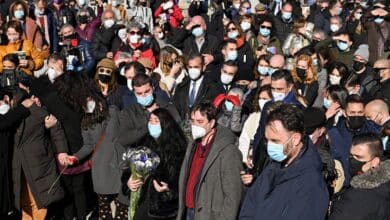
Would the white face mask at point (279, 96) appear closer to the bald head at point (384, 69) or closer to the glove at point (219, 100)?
the glove at point (219, 100)

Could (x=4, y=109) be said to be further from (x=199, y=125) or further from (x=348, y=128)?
(x=348, y=128)

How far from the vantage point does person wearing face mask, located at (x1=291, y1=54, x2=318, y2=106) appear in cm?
949

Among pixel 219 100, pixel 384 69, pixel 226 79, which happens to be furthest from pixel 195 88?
pixel 384 69

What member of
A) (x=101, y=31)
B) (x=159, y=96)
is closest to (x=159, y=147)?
(x=159, y=96)

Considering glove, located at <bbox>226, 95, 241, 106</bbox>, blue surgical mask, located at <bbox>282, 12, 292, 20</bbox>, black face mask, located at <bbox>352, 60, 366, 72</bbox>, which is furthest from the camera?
blue surgical mask, located at <bbox>282, 12, 292, 20</bbox>

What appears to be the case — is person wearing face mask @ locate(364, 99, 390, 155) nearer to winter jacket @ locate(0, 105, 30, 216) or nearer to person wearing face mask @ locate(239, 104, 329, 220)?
person wearing face mask @ locate(239, 104, 329, 220)

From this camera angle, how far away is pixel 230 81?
910cm

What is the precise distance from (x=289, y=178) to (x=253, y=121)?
10.4 ft

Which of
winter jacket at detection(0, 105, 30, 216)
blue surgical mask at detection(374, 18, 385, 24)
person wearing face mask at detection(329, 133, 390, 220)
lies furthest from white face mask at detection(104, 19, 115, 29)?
person wearing face mask at detection(329, 133, 390, 220)

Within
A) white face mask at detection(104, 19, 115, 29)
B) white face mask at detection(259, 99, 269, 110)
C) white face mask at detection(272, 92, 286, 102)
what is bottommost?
white face mask at detection(259, 99, 269, 110)

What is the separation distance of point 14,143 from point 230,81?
319cm

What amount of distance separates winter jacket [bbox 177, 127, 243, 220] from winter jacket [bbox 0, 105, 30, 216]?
230 cm

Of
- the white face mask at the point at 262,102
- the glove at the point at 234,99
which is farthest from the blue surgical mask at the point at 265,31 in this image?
the white face mask at the point at 262,102

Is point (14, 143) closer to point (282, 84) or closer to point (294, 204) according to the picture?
point (282, 84)
